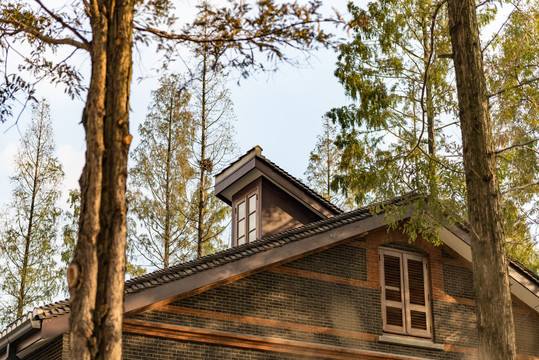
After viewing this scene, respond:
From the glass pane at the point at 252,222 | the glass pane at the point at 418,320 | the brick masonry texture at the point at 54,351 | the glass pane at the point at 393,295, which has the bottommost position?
the brick masonry texture at the point at 54,351

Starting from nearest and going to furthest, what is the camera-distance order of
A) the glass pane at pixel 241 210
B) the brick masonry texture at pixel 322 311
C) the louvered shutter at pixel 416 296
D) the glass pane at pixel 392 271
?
the brick masonry texture at pixel 322 311, the louvered shutter at pixel 416 296, the glass pane at pixel 392 271, the glass pane at pixel 241 210

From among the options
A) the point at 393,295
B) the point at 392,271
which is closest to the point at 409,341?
the point at 393,295

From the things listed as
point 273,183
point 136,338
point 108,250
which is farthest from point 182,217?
point 108,250

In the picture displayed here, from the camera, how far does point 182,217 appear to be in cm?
2488

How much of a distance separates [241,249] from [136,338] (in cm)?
272

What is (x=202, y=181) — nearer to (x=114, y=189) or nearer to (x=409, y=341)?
(x=409, y=341)

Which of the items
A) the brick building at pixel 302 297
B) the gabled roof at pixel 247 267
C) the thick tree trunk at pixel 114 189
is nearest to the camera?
the thick tree trunk at pixel 114 189

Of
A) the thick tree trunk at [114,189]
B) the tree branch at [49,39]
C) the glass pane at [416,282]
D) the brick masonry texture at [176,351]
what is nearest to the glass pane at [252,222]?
the glass pane at [416,282]

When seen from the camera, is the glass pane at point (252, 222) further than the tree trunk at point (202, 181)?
No

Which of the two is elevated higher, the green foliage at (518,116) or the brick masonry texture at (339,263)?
the green foliage at (518,116)

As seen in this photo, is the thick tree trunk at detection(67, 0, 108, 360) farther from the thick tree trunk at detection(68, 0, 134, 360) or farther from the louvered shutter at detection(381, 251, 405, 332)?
the louvered shutter at detection(381, 251, 405, 332)

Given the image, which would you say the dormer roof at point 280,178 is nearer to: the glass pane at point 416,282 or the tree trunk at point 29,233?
the glass pane at point 416,282

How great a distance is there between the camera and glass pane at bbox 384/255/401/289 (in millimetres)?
16453

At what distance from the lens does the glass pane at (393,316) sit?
16.1m
